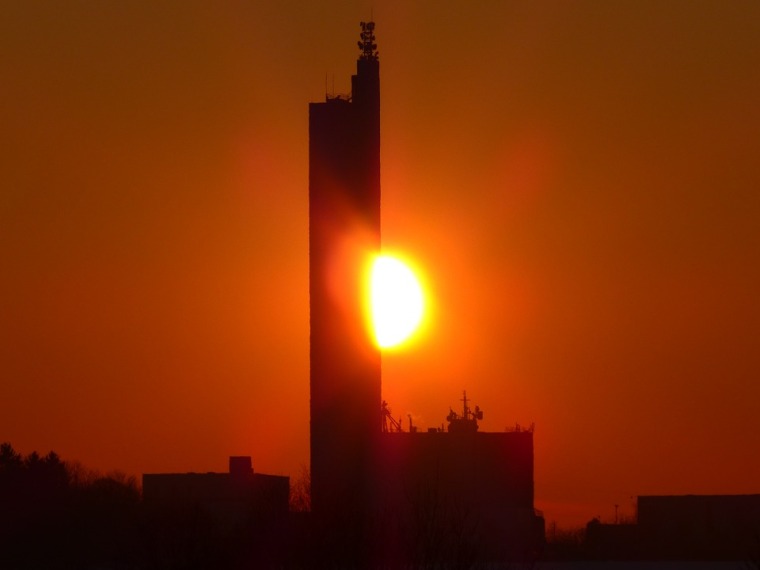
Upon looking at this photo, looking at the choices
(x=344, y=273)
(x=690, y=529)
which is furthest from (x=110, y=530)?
(x=690, y=529)

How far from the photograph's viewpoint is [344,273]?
93.0 m

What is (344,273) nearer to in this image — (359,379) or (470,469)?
(359,379)

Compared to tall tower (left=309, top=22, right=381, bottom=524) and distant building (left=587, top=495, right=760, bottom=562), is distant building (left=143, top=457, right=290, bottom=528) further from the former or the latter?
distant building (left=587, top=495, right=760, bottom=562)

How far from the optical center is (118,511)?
290ft

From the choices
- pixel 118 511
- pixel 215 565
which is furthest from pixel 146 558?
pixel 118 511

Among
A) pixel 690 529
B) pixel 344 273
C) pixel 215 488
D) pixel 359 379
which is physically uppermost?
pixel 344 273

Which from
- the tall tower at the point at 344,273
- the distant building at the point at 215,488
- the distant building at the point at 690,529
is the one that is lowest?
the distant building at the point at 690,529

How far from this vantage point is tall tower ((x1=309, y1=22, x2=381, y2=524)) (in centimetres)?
8975

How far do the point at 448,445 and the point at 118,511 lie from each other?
738 inches

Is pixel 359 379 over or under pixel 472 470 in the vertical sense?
over

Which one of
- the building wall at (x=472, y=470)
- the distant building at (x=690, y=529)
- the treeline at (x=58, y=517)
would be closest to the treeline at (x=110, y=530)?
the treeline at (x=58, y=517)

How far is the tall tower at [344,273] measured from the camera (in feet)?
294

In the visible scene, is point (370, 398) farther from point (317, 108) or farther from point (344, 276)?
point (317, 108)

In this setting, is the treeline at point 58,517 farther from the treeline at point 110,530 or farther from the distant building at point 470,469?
the distant building at point 470,469
